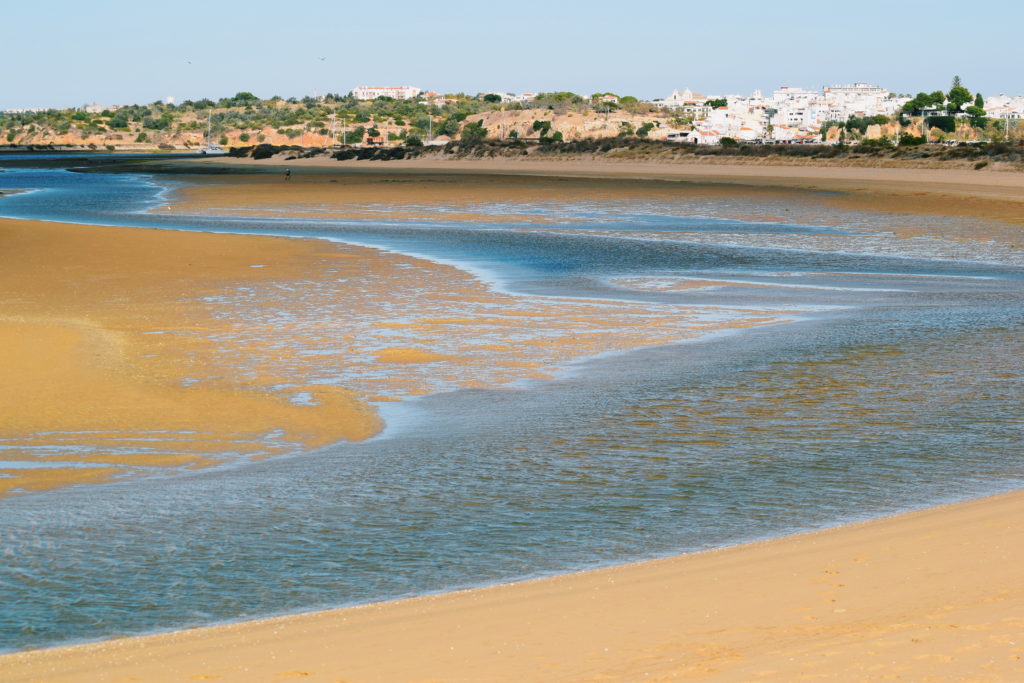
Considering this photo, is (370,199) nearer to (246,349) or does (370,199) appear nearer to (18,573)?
(246,349)

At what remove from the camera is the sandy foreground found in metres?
4.14

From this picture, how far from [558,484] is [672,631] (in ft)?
9.82

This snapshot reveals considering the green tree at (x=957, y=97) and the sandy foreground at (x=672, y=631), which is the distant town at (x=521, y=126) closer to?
the green tree at (x=957, y=97)

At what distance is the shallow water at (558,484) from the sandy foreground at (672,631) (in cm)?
46

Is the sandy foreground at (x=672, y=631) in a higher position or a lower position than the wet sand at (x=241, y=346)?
higher

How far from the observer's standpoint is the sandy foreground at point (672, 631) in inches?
163

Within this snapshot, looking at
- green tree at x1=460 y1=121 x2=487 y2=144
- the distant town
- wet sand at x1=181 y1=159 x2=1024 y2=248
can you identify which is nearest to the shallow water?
wet sand at x1=181 y1=159 x2=1024 y2=248

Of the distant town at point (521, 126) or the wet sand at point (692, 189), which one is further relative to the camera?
→ the distant town at point (521, 126)

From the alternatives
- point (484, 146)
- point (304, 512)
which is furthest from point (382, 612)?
point (484, 146)

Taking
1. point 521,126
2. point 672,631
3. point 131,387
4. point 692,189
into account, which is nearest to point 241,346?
point 131,387

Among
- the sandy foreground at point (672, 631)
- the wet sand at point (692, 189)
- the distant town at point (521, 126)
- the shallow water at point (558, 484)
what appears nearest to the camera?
the sandy foreground at point (672, 631)

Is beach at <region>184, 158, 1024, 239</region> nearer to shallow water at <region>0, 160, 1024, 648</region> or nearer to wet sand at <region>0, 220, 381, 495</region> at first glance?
shallow water at <region>0, 160, 1024, 648</region>

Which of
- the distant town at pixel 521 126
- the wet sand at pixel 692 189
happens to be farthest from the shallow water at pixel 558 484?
the distant town at pixel 521 126

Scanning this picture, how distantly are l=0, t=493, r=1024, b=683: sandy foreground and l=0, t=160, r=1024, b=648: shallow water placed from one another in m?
0.46
